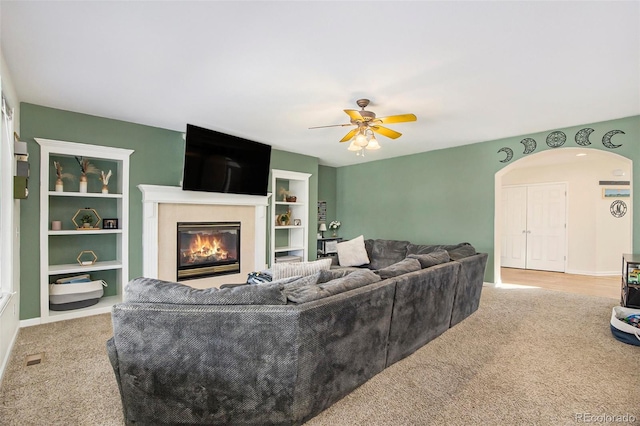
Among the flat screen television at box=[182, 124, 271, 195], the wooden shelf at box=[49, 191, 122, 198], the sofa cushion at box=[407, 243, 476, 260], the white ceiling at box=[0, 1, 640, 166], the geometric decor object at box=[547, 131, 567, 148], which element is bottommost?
the sofa cushion at box=[407, 243, 476, 260]

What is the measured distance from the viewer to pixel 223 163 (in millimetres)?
4770

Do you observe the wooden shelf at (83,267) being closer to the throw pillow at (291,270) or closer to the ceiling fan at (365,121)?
the throw pillow at (291,270)

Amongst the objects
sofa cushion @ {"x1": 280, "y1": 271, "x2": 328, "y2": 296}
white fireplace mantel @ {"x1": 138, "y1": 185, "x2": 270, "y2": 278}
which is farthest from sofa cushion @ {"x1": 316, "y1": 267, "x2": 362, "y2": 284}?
white fireplace mantel @ {"x1": 138, "y1": 185, "x2": 270, "y2": 278}

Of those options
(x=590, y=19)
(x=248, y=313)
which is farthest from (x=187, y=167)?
(x=590, y=19)

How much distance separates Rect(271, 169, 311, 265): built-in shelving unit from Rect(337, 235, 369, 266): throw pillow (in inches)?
46.5

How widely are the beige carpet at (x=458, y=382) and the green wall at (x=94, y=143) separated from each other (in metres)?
0.70

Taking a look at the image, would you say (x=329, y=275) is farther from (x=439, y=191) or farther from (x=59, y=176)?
(x=439, y=191)

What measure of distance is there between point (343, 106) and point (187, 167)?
2.31m

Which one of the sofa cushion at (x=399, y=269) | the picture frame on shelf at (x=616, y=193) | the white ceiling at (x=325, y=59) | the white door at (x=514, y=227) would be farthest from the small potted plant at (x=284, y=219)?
the picture frame on shelf at (x=616, y=193)

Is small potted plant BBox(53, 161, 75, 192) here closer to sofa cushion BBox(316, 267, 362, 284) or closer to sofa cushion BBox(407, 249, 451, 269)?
sofa cushion BBox(316, 267, 362, 284)

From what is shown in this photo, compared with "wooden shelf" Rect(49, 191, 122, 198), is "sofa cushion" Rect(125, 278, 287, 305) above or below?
below

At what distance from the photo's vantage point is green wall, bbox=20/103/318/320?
3520 millimetres

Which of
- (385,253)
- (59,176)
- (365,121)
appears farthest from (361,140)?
(59,176)

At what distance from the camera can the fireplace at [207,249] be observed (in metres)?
4.65
